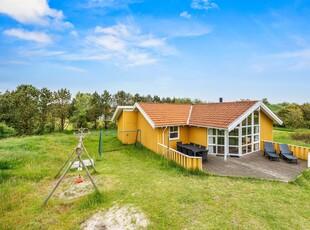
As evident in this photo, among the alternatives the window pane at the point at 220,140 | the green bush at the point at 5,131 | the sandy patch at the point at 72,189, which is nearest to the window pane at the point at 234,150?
the window pane at the point at 220,140

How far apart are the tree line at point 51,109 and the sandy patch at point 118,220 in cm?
2357

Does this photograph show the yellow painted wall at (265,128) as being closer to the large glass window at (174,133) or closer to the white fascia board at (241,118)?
the white fascia board at (241,118)

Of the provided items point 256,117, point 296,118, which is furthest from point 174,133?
point 296,118

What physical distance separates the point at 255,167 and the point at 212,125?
3.59 meters

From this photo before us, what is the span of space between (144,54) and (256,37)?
11.9m

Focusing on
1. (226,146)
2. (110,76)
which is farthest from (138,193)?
(110,76)

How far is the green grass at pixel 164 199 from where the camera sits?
16.1ft

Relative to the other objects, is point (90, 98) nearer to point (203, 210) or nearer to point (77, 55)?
point (77, 55)

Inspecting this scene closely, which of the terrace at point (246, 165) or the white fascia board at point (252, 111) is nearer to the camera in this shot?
the terrace at point (246, 165)

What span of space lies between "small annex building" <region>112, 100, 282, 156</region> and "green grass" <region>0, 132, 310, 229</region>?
3.44 m

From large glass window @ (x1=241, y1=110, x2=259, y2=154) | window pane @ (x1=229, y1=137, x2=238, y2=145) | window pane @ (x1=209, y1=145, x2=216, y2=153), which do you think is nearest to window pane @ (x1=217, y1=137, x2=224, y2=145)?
window pane @ (x1=209, y1=145, x2=216, y2=153)

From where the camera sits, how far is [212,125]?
11.4m

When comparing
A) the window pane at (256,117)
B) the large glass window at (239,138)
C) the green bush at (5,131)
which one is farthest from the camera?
the green bush at (5,131)

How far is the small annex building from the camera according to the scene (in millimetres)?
11484
